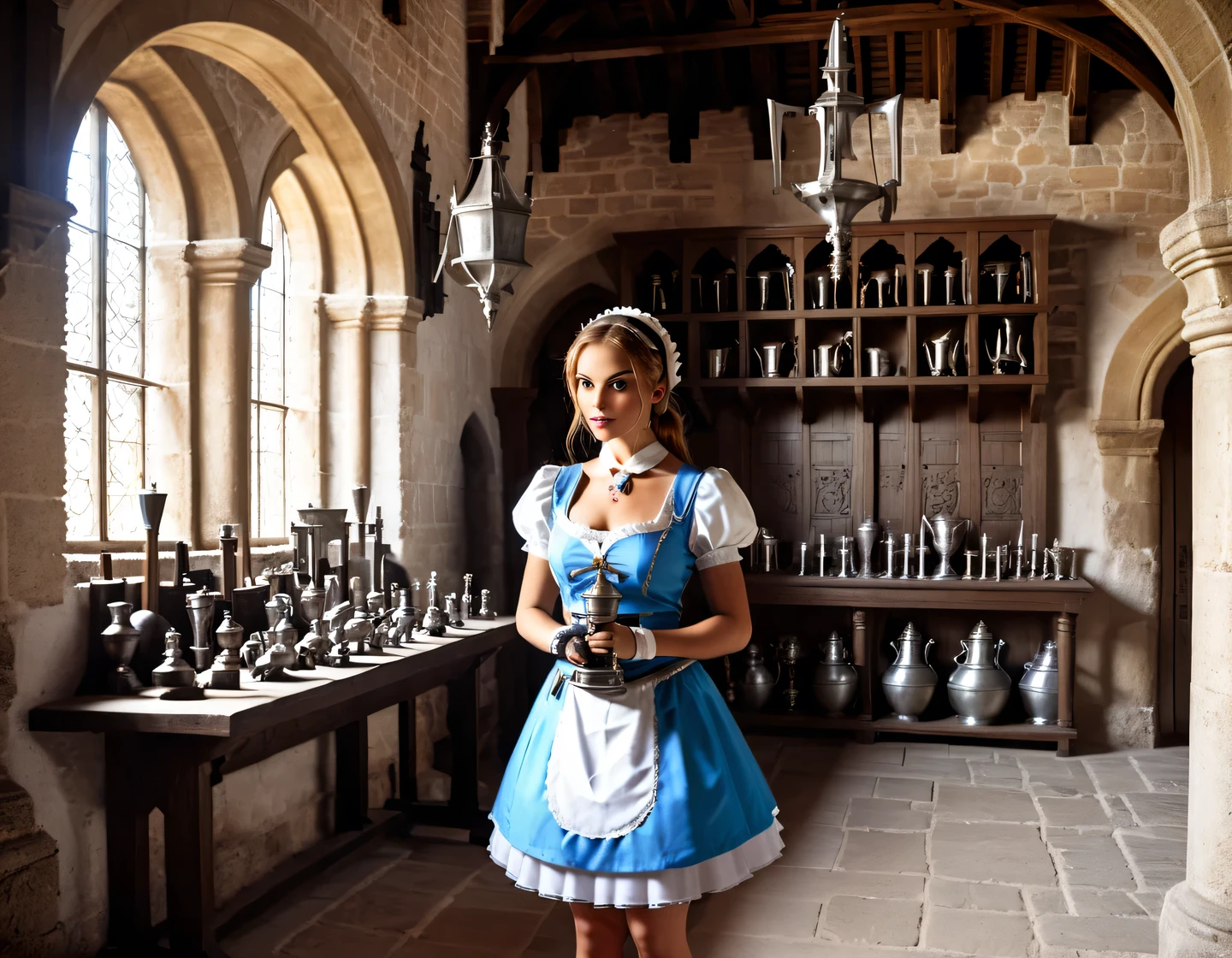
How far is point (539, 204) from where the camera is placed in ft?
23.8

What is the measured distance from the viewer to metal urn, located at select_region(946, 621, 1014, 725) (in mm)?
6316

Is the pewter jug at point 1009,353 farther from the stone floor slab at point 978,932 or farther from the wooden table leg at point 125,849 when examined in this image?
the wooden table leg at point 125,849

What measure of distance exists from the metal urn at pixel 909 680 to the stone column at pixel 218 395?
154 inches

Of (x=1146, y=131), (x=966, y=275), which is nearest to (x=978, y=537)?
(x=966, y=275)

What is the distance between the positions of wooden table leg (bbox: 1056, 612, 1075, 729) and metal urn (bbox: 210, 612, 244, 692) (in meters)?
4.62

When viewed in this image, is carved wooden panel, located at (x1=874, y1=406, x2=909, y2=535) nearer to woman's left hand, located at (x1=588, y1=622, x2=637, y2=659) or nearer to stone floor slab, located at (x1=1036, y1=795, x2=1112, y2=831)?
stone floor slab, located at (x1=1036, y1=795, x2=1112, y2=831)

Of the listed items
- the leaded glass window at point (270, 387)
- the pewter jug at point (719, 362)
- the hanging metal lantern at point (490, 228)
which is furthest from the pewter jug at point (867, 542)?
the hanging metal lantern at point (490, 228)

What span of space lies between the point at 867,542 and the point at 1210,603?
3660 mm

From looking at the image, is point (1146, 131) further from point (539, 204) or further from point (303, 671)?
point (303, 671)

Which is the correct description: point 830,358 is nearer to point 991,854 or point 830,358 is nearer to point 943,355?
point 943,355

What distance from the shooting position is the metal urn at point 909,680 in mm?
6434

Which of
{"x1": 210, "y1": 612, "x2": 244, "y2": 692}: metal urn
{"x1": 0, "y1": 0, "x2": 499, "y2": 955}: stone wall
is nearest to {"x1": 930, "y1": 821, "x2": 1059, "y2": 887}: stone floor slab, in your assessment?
{"x1": 0, "y1": 0, "x2": 499, "y2": 955}: stone wall

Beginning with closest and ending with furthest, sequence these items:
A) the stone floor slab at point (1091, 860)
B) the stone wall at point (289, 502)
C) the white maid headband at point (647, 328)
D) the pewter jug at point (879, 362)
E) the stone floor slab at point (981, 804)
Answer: the white maid headband at point (647, 328), the stone wall at point (289, 502), the stone floor slab at point (1091, 860), the stone floor slab at point (981, 804), the pewter jug at point (879, 362)

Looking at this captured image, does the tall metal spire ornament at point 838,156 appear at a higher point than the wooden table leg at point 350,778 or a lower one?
higher
